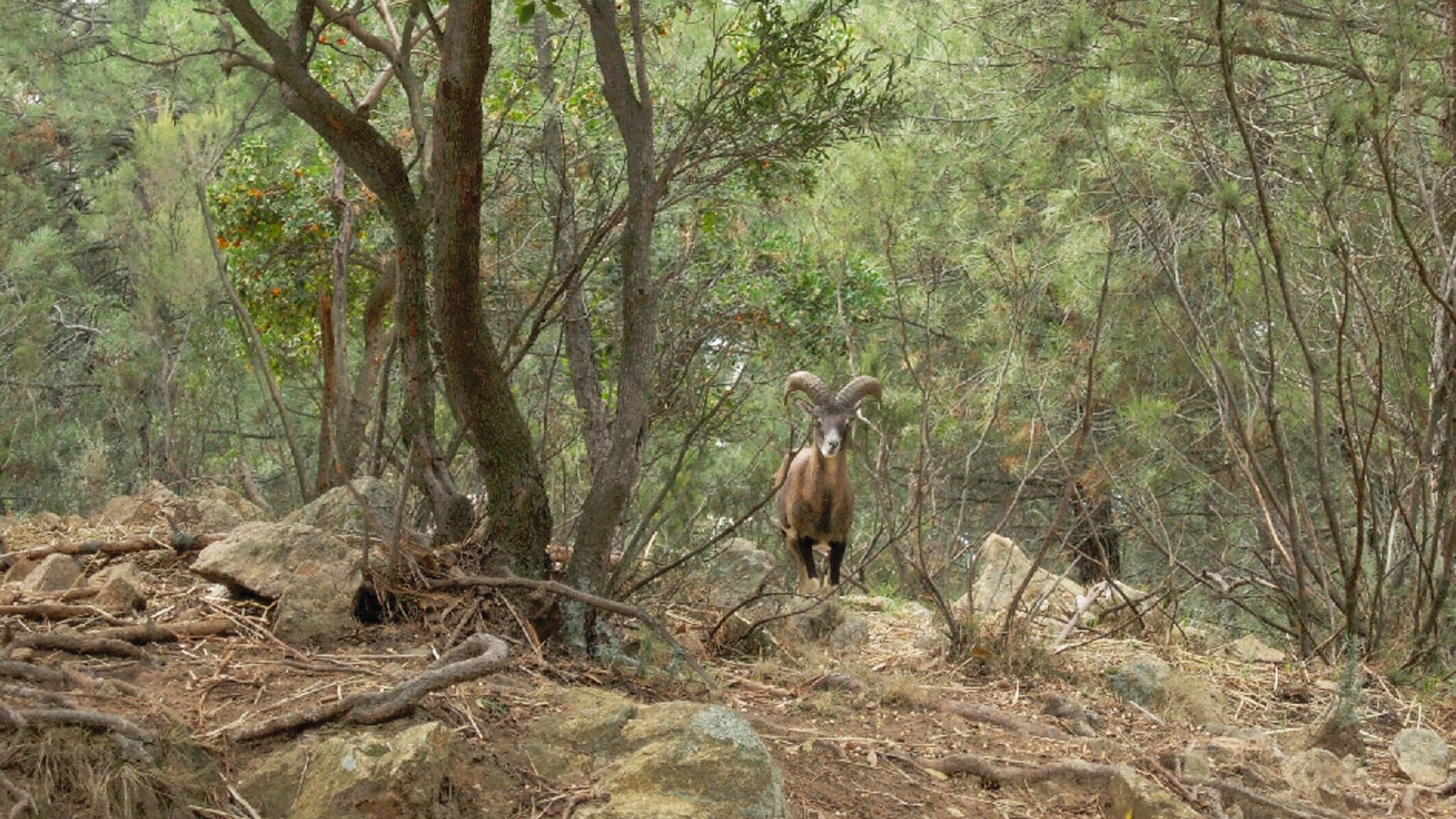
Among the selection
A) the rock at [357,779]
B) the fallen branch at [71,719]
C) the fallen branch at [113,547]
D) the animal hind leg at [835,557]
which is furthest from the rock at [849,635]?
the fallen branch at [71,719]

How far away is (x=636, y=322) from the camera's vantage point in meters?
4.67

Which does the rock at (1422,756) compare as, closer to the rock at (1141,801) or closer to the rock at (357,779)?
the rock at (1141,801)

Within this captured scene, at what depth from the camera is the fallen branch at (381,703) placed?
10.5 feet

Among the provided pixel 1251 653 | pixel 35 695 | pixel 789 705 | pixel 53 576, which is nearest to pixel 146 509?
pixel 53 576

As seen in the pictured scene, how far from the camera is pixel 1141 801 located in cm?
421

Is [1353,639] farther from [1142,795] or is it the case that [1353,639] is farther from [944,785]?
[944,785]

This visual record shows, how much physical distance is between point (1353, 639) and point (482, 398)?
3.41 m

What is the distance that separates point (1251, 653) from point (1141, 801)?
3168mm

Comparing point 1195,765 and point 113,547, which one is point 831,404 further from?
point 113,547

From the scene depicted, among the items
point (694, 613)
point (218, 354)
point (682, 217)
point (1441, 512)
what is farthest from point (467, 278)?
point (218, 354)

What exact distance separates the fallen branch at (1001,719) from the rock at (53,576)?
9.45ft

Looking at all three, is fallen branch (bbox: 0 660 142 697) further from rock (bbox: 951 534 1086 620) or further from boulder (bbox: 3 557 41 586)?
rock (bbox: 951 534 1086 620)

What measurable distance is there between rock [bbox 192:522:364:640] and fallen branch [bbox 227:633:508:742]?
628 mm

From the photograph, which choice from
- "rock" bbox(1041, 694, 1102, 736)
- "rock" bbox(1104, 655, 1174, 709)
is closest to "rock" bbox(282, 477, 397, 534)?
"rock" bbox(1041, 694, 1102, 736)
